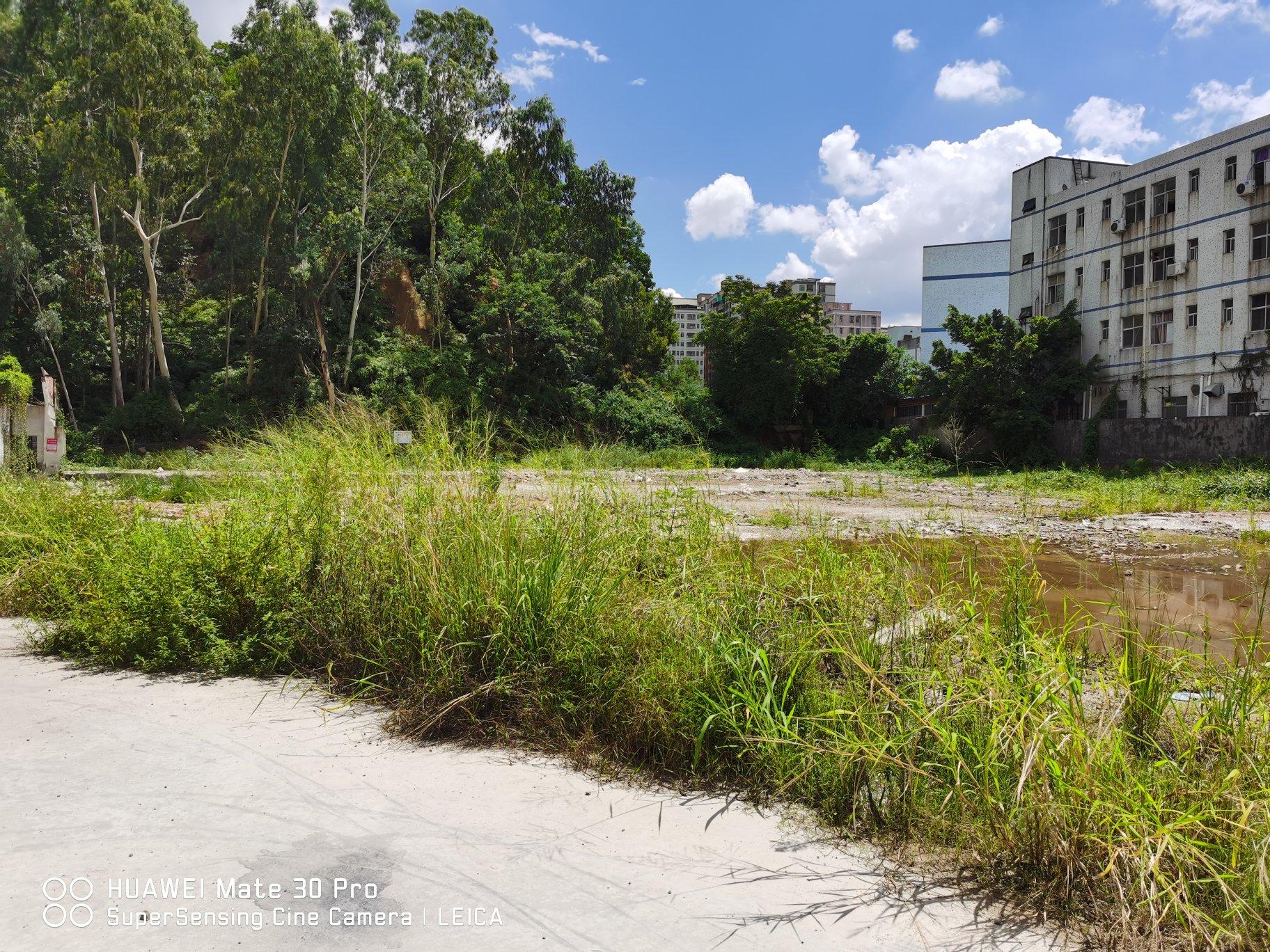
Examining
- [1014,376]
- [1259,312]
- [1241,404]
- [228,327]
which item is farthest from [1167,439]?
[228,327]

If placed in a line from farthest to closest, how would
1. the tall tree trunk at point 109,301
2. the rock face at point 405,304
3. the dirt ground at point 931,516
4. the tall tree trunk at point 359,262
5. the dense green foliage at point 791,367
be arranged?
the dense green foliage at point 791,367
the rock face at point 405,304
the tall tree trunk at point 359,262
the tall tree trunk at point 109,301
the dirt ground at point 931,516

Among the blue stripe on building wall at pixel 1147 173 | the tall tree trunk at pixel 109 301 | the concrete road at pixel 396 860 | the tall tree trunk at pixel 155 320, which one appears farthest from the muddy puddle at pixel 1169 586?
the tall tree trunk at pixel 109 301

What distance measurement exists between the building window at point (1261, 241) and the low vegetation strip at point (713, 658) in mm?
30417

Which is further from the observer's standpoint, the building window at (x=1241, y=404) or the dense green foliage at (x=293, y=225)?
the dense green foliage at (x=293, y=225)

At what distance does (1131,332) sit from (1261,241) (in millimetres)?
5298

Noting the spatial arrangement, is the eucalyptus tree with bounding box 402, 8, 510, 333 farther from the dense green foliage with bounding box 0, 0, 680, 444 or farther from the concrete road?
the concrete road

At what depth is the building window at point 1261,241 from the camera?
88.6 ft

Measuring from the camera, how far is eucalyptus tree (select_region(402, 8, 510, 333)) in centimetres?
3278

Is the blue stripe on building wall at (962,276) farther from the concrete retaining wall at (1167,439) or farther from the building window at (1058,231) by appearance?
the concrete retaining wall at (1167,439)

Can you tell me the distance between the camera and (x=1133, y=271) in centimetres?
3183

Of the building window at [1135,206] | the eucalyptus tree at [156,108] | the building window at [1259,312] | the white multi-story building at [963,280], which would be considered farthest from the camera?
the white multi-story building at [963,280]

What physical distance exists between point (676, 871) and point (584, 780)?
76 cm

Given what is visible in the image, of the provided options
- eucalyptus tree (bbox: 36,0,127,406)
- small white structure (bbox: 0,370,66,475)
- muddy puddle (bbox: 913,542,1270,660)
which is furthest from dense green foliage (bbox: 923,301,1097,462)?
eucalyptus tree (bbox: 36,0,127,406)

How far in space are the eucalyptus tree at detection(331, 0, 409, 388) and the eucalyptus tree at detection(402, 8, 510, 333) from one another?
2.92 ft
